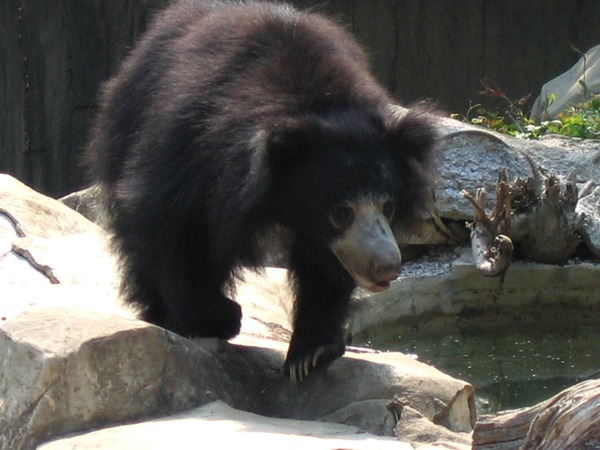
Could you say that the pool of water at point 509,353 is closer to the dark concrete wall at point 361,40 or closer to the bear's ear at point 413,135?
the bear's ear at point 413,135

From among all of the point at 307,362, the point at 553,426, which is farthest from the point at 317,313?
the point at 553,426

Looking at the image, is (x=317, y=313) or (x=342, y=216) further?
(x=317, y=313)

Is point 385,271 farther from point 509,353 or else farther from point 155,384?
point 509,353

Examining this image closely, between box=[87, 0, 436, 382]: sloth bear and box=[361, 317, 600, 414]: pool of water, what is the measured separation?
123 cm

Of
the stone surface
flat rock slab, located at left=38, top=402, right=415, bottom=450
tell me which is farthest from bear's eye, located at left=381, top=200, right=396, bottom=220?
the stone surface

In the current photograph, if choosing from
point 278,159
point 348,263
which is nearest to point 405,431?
point 348,263

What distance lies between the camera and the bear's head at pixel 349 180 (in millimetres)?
3701

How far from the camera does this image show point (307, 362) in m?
3.87

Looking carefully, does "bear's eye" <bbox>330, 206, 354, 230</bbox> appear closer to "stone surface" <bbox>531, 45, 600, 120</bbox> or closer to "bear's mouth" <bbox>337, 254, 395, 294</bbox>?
"bear's mouth" <bbox>337, 254, 395, 294</bbox>

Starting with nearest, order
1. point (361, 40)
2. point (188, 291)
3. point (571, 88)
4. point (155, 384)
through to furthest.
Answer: point (155, 384)
point (188, 291)
point (571, 88)
point (361, 40)

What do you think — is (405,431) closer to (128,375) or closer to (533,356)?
(128,375)

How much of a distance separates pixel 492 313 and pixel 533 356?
0.63 m

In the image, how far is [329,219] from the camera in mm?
3816

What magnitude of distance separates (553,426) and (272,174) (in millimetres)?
1376
